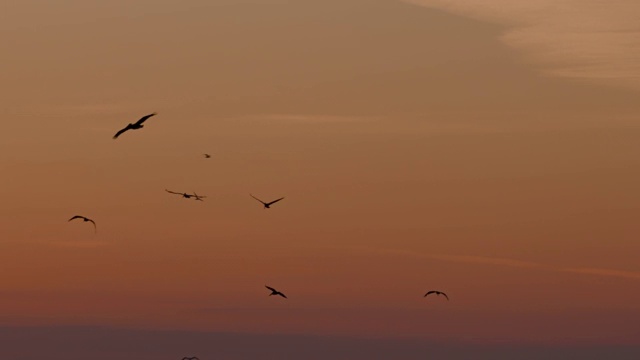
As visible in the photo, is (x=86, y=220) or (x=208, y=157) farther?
(x=86, y=220)

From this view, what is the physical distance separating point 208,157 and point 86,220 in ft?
102

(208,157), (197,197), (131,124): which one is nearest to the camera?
(131,124)

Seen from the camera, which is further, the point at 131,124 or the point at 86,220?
the point at 86,220

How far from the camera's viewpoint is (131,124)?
147m

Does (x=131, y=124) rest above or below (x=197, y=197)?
below

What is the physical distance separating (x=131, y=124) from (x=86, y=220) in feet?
147

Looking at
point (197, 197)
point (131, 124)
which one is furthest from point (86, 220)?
point (131, 124)

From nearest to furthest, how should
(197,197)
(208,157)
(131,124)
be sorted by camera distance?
1. (131,124)
2. (208,157)
3. (197,197)

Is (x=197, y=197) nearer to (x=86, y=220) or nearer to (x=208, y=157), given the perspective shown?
(x=86, y=220)

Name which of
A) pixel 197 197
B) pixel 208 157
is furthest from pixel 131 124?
pixel 197 197

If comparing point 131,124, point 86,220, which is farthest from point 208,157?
point 86,220

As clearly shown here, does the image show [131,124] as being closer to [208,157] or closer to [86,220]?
[208,157]

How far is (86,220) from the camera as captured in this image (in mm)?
190000

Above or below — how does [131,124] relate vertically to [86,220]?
below
